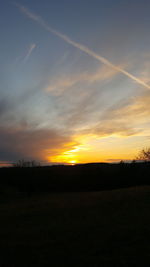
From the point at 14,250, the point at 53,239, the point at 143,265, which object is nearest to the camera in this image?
the point at 143,265

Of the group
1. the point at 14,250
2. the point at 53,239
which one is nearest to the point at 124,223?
the point at 53,239

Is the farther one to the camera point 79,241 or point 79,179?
point 79,179

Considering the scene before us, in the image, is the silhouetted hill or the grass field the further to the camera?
the silhouetted hill

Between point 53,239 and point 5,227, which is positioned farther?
point 5,227

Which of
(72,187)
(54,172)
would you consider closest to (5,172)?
(54,172)

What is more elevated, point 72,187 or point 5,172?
point 5,172

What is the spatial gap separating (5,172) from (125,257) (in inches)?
1752

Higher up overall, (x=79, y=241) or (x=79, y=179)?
(x=79, y=179)

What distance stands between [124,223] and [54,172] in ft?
126

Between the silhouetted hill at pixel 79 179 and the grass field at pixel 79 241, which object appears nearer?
the grass field at pixel 79 241

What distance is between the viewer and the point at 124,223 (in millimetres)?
10945

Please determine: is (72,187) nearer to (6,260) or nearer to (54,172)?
(54,172)

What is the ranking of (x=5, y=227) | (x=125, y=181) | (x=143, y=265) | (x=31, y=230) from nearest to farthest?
(x=143, y=265) → (x=31, y=230) → (x=5, y=227) → (x=125, y=181)

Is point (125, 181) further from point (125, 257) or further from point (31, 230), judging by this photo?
point (125, 257)
